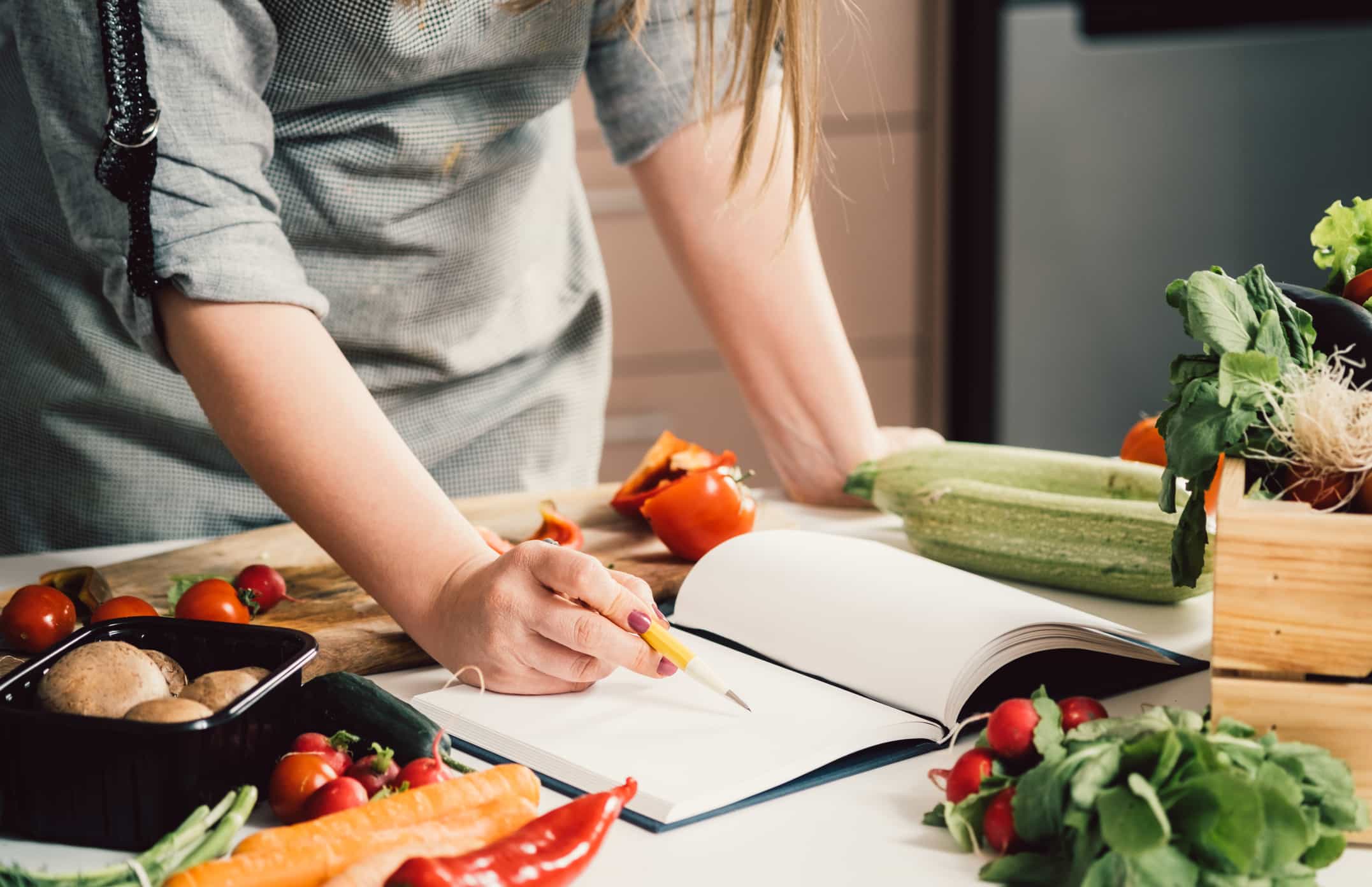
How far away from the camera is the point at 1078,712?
789 millimetres

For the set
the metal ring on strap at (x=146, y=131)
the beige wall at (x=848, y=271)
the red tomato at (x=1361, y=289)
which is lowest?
the beige wall at (x=848, y=271)

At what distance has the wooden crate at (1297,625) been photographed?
2.41ft

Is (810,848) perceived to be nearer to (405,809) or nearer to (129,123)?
(405,809)

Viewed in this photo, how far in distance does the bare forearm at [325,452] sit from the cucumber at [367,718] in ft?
0.48

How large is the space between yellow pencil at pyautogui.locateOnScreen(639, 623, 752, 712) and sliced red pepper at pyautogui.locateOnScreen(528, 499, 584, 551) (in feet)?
1.27

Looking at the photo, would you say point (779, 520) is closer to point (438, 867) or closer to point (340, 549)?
point (340, 549)

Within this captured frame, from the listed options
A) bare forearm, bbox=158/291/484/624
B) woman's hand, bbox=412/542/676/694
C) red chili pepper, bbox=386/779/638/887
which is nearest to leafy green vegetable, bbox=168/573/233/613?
bare forearm, bbox=158/291/484/624

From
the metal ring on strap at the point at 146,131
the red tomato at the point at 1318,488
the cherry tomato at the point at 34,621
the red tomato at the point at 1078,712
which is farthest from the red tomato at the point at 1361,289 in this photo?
the cherry tomato at the point at 34,621

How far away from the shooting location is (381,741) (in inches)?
31.9

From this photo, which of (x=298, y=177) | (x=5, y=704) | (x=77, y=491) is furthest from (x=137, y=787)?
(x=77, y=491)

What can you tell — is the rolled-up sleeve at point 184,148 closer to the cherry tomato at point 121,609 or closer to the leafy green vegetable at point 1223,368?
the cherry tomato at point 121,609

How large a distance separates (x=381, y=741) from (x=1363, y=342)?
0.68 metres

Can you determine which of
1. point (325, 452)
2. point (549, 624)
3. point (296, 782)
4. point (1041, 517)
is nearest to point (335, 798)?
point (296, 782)

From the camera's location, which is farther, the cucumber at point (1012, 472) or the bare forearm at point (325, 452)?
the cucumber at point (1012, 472)
